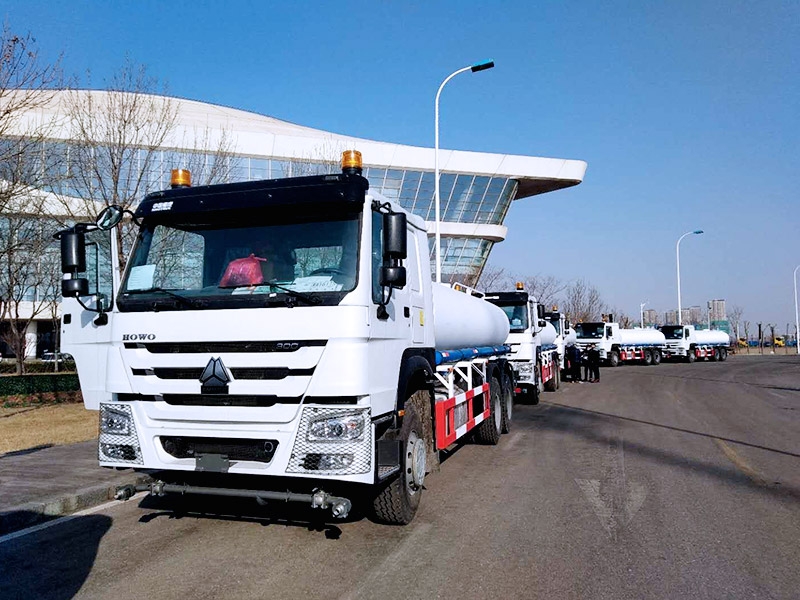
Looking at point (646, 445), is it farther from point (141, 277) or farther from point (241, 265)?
point (141, 277)

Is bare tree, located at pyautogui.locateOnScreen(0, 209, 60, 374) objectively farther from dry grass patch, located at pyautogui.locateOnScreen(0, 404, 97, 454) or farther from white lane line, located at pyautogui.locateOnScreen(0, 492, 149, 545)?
white lane line, located at pyautogui.locateOnScreen(0, 492, 149, 545)

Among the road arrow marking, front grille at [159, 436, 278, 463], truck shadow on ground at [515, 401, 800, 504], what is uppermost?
front grille at [159, 436, 278, 463]

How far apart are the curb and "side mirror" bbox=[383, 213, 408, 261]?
2.83m

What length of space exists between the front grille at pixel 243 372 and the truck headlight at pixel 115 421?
1.21ft

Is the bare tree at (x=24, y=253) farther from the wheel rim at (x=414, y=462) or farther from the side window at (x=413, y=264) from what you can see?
the wheel rim at (x=414, y=462)

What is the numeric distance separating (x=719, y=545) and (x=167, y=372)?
479 centimetres

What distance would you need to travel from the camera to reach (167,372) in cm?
530

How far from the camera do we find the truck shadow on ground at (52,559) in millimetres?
4586

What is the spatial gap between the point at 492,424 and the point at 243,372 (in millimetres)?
6368

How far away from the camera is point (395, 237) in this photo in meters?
5.25

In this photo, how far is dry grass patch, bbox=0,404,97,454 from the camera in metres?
11.2

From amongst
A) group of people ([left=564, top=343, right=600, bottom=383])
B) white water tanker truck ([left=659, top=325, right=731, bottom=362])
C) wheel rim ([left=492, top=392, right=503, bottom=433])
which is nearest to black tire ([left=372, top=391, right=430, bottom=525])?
wheel rim ([left=492, top=392, right=503, bottom=433])

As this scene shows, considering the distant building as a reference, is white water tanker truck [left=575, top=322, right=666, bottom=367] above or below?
below

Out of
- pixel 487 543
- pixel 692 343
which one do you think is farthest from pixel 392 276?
pixel 692 343
